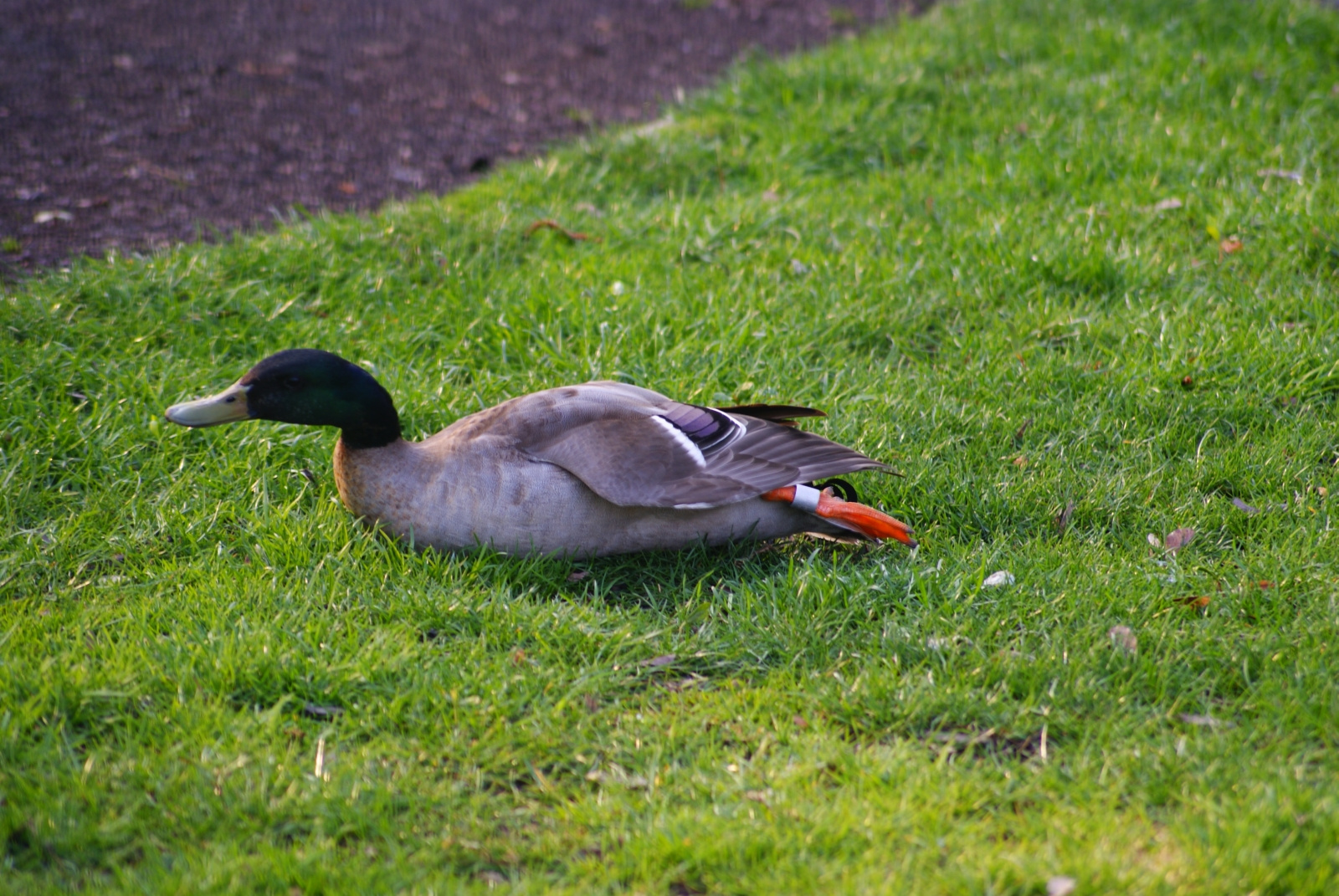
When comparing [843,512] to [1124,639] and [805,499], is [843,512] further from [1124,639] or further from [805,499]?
[1124,639]

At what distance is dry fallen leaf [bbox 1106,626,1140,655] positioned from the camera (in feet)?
10.1

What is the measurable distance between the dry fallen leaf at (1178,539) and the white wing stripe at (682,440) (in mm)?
1519

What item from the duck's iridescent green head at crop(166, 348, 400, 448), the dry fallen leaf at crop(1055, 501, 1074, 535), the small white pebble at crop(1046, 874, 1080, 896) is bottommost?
the small white pebble at crop(1046, 874, 1080, 896)

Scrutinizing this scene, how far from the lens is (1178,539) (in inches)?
142

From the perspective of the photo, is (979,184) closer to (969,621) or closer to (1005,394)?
(1005,394)

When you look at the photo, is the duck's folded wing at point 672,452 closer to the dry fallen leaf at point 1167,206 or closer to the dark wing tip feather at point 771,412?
the dark wing tip feather at point 771,412

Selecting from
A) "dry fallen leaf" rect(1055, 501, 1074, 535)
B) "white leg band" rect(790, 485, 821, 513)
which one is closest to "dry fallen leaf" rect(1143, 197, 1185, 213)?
"dry fallen leaf" rect(1055, 501, 1074, 535)

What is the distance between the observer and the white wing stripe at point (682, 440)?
348 centimetres

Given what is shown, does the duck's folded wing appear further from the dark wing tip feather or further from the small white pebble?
the small white pebble

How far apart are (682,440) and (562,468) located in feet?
1.27

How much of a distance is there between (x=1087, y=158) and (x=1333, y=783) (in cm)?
424

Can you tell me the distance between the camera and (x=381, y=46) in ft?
26.6

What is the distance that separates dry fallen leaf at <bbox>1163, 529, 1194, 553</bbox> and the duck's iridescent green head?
252 centimetres

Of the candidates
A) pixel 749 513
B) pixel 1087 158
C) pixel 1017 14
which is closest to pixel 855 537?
pixel 749 513
